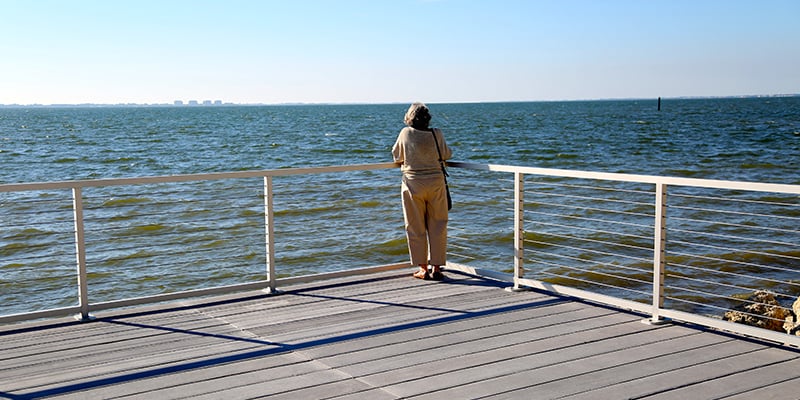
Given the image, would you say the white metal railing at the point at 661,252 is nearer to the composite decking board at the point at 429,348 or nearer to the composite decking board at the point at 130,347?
the composite decking board at the point at 429,348

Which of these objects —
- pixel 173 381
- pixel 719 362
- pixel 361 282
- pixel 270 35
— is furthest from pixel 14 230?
pixel 270 35

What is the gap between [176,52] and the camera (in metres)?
70.2

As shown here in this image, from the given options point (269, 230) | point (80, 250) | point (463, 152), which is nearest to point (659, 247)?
point (269, 230)

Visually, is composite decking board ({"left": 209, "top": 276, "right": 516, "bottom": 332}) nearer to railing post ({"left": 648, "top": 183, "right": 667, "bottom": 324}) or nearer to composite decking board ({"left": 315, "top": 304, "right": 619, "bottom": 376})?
composite decking board ({"left": 315, "top": 304, "right": 619, "bottom": 376})

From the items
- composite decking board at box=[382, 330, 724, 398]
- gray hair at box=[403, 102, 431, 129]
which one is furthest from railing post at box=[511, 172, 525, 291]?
composite decking board at box=[382, 330, 724, 398]

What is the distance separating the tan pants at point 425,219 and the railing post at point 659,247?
172 cm

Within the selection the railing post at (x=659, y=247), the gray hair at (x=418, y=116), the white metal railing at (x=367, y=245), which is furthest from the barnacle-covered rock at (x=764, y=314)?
the gray hair at (x=418, y=116)

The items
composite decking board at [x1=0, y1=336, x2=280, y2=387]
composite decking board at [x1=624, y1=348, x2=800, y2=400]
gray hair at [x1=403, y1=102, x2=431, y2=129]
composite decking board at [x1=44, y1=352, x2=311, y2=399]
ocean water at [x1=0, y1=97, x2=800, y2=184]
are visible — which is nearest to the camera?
composite decking board at [x1=624, y1=348, x2=800, y2=400]

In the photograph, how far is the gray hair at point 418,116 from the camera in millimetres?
6203

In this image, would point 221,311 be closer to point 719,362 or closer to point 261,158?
point 719,362

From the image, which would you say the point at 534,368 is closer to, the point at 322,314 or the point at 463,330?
the point at 463,330

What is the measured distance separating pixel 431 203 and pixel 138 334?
7.81ft

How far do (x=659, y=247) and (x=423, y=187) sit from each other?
6.22 feet

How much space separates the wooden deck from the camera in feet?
13.2
